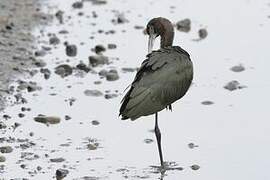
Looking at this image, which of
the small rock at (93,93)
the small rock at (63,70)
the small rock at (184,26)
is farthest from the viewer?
the small rock at (184,26)

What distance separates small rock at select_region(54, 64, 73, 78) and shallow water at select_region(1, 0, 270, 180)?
0.50ft

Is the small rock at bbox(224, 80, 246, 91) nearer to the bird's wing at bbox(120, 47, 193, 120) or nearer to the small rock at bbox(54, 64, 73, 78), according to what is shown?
the small rock at bbox(54, 64, 73, 78)

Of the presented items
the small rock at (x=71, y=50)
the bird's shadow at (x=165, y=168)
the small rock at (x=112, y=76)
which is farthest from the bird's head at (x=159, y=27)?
the small rock at (x=71, y=50)

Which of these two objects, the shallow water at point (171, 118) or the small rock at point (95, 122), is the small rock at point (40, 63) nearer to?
the shallow water at point (171, 118)

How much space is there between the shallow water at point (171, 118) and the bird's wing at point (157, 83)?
0.64 meters

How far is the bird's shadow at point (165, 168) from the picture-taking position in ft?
29.9

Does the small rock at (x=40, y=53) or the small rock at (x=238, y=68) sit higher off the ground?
the small rock at (x=40, y=53)

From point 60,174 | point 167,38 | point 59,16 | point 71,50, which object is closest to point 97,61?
point 71,50

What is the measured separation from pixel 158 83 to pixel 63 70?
12.5 feet

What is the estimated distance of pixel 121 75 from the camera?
12.7 m

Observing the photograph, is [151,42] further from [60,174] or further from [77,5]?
[77,5]

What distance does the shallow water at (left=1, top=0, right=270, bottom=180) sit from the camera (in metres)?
9.26

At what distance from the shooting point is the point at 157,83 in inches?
359

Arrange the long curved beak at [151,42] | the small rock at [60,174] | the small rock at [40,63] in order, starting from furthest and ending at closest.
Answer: the small rock at [40,63]
the long curved beak at [151,42]
the small rock at [60,174]
